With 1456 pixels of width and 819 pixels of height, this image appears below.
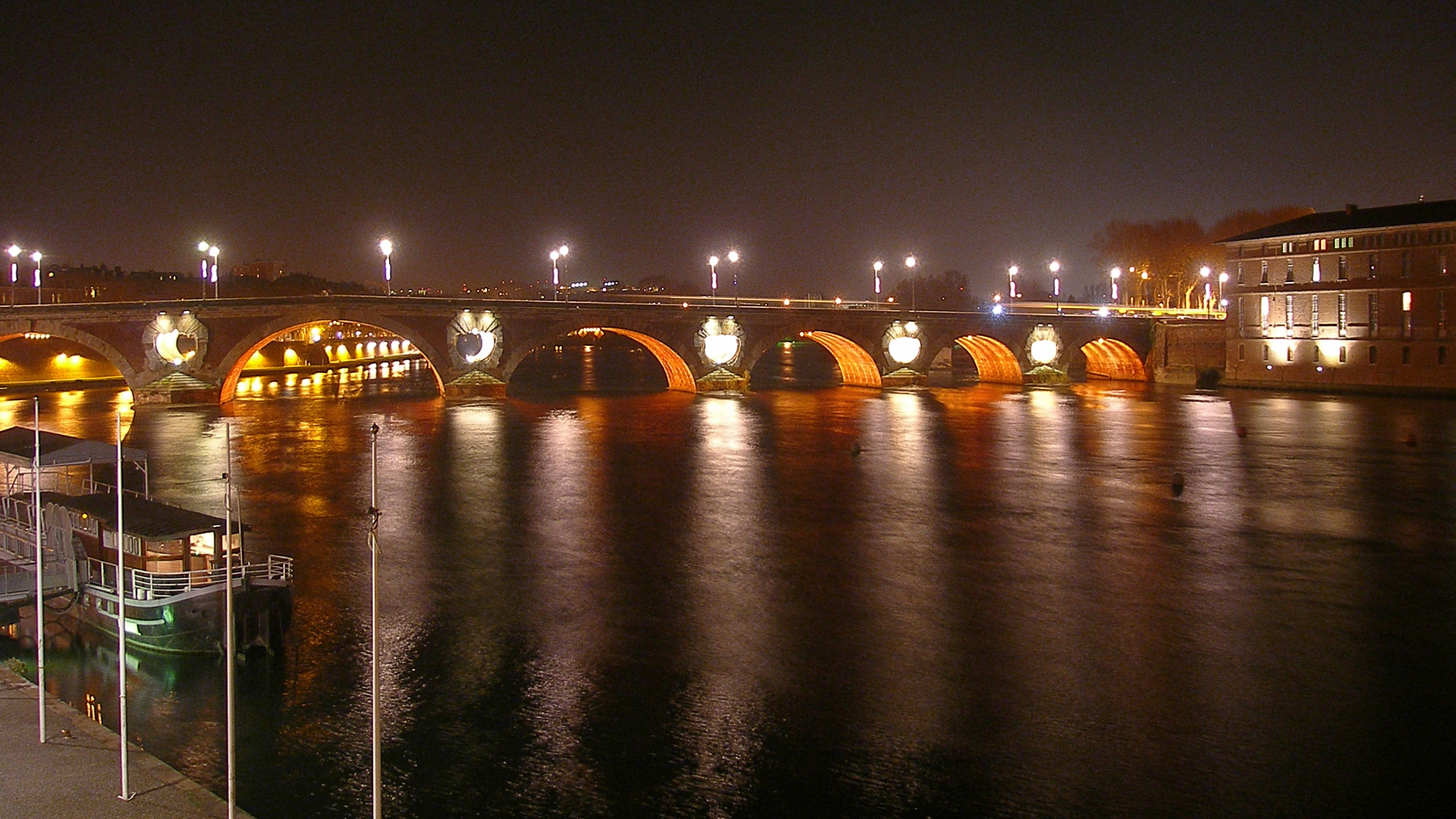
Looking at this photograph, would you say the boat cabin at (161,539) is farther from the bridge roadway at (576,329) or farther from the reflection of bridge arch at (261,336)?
the reflection of bridge arch at (261,336)

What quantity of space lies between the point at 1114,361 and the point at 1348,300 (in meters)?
17.4

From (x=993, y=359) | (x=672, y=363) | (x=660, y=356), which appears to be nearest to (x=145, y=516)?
(x=672, y=363)

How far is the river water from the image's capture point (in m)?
10.9

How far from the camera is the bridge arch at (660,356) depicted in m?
53.2

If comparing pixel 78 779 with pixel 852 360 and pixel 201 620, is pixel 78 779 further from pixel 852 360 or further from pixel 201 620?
Result: pixel 852 360

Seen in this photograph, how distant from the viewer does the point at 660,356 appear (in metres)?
61.7

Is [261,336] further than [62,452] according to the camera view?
Yes

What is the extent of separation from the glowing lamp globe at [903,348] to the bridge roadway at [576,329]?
98mm

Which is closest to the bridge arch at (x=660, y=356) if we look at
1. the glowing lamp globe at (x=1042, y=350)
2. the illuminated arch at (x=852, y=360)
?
the illuminated arch at (x=852, y=360)

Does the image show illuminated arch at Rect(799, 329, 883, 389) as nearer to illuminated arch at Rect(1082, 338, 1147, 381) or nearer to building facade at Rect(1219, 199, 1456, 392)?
illuminated arch at Rect(1082, 338, 1147, 381)

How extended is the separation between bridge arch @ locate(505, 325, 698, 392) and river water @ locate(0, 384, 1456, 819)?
22.7m

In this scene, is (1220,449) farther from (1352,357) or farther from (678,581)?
(1352,357)

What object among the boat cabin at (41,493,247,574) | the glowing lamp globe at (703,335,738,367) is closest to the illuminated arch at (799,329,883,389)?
the glowing lamp globe at (703,335,738,367)

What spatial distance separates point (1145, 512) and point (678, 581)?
38.9 feet
